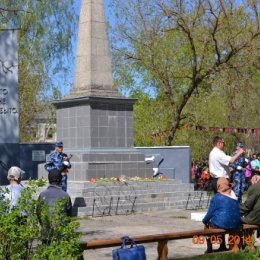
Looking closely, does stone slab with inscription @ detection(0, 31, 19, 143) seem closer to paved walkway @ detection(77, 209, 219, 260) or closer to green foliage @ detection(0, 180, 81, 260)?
paved walkway @ detection(77, 209, 219, 260)

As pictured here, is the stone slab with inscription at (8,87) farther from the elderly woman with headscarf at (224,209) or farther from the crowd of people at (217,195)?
the elderly woman with headscarf at (224,209)

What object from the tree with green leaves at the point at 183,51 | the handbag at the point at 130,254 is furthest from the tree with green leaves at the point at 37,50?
the handbag at the point at 130,254

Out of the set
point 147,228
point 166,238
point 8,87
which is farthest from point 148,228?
point 8,87

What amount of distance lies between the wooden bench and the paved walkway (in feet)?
2.08

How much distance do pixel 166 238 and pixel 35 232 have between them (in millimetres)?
2688

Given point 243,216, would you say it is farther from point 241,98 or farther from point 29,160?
point 241,98

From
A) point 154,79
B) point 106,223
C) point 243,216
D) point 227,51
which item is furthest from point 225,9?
point 243,216

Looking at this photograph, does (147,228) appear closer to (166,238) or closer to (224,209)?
(224,209)

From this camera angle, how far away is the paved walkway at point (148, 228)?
1053 cm

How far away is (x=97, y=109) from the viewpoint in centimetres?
1944

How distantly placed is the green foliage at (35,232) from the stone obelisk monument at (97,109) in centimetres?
1187

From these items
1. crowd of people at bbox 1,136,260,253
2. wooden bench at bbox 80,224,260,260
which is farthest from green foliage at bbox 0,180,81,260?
wooden bench at bbox 80,224,260,260

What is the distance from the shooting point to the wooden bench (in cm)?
830

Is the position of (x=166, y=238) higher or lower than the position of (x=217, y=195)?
lower
